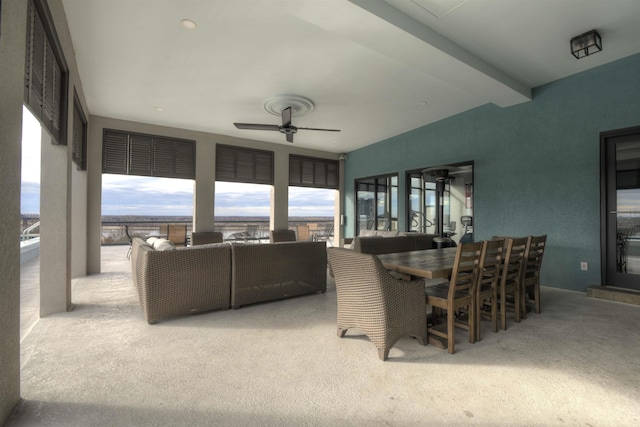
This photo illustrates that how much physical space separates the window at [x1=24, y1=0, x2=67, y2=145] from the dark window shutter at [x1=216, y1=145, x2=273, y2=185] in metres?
3.63

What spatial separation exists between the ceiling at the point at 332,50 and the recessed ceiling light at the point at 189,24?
0.04 metres

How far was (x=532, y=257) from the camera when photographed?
304cm

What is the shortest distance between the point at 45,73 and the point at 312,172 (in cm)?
596

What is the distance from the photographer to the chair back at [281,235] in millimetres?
7085

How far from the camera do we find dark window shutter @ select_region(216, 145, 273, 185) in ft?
22.2

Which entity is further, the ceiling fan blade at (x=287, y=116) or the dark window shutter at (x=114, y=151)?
the dark window shutter at (x=114, y=151)

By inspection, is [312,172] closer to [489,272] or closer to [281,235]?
[281,235]

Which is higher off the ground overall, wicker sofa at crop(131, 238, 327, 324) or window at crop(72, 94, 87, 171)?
window at crop(72, 94, 87, 171)

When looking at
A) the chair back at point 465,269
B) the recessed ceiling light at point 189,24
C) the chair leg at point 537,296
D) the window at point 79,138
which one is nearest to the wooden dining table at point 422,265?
the chair back at point 465,269

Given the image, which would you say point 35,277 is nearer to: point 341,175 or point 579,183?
point 341,175

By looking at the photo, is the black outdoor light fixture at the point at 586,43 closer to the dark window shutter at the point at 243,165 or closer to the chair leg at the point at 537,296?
the chair leg at the point at 537,296

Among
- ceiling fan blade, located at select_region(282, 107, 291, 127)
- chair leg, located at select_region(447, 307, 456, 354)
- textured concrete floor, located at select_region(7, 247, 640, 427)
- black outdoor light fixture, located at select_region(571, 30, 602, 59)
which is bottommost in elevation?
textured concrete floor, located at select_region(7, 247, 640, 427)

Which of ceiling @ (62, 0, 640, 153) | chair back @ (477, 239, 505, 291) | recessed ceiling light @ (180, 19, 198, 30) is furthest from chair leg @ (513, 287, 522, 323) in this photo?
recessed ceiling light @ (180, 19, 198, 30)

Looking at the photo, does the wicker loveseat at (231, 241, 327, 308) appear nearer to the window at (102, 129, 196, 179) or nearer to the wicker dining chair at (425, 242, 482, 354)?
the wicker dining chair at (425, 242, 482, 354)
